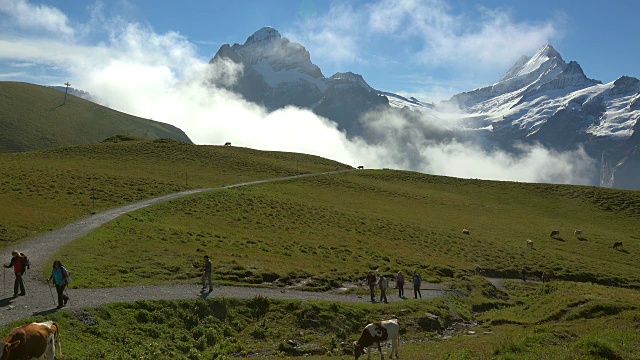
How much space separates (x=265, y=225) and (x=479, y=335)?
33.4 metres

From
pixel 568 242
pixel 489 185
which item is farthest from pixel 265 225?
pixel 489 185

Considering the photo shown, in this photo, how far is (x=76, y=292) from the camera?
26.6 m

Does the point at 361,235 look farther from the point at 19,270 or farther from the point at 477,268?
the point at 19,270

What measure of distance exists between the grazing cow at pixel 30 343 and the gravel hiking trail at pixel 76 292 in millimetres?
4957

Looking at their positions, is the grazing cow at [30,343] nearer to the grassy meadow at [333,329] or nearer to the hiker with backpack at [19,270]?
the grassy meadow at [333,329]

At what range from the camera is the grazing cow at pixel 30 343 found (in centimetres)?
1530

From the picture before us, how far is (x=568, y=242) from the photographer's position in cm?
7175

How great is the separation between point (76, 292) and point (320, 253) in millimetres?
24613

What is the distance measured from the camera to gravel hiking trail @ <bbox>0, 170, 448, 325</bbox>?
76.4ft

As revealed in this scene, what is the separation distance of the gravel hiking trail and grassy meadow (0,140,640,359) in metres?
1.32

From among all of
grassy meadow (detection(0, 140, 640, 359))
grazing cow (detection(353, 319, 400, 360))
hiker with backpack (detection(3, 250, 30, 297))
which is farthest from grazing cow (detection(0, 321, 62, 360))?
grazing cow (detection(353, 319, 400, 360))

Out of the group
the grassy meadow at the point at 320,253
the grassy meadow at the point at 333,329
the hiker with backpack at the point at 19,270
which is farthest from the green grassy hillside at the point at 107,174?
the grassy meadow at the point at 333,329

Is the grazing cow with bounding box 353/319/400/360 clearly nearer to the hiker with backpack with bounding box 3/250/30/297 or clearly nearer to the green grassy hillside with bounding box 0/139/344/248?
the hiker with backpack with bounding box 3/250/30/297

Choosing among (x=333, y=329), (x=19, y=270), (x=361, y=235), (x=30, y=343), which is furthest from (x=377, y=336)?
(x=361, y=235)
